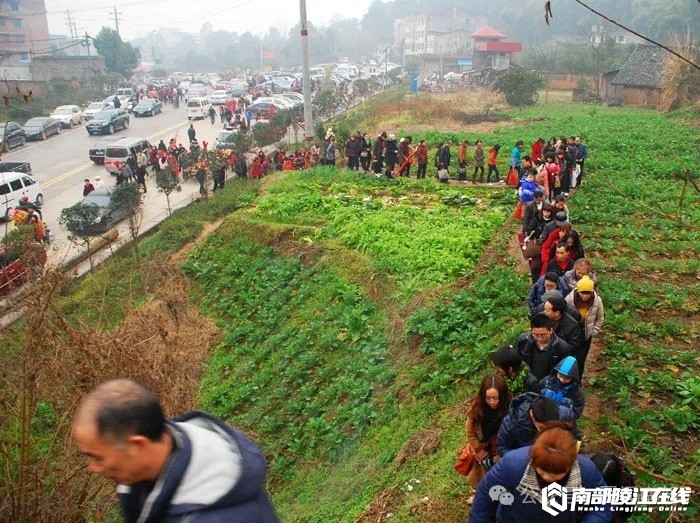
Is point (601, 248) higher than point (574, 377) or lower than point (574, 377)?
lower

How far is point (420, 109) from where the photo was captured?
110 feet

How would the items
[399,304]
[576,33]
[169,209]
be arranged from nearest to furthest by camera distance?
1. [399,304]
2. [169,209]
3. [576,33]

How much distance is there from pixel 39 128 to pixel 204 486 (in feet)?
121

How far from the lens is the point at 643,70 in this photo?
122 feet

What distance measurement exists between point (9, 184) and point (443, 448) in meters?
18.7

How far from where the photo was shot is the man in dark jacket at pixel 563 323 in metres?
5.59

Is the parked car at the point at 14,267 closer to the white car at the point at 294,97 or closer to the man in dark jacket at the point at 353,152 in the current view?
the man in dark jacket at the point at 353,152

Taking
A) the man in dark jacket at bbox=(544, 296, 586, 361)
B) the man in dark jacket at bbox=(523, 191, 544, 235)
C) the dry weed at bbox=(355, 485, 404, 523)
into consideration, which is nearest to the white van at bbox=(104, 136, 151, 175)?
the man in dark jacket at bbox=(523, 191, 544, 235)

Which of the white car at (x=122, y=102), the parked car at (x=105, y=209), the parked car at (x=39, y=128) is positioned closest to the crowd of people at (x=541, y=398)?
the parked car at (x=105, y=209)

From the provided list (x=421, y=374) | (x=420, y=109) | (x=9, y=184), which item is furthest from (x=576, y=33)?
(x=421, y=374)

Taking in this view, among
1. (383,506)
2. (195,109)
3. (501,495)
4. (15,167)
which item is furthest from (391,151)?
(195,109)

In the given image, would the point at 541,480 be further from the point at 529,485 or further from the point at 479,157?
the point at 479,157

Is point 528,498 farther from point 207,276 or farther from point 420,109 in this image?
point 420,109

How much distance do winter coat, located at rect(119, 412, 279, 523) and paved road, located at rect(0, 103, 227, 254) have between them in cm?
1660
